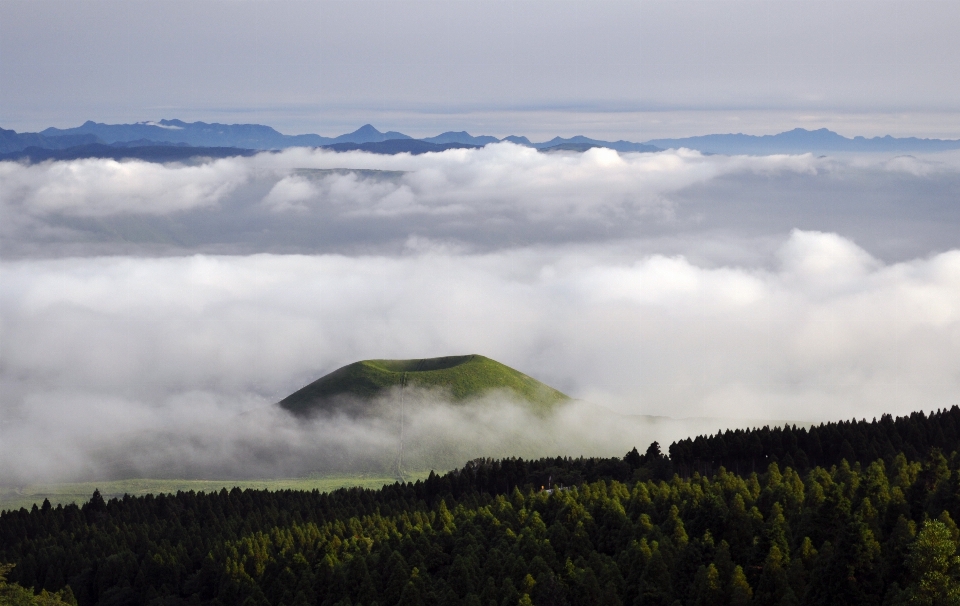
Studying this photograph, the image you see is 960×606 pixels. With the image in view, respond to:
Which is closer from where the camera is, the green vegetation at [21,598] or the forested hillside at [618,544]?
the forested hillside at [618,544]

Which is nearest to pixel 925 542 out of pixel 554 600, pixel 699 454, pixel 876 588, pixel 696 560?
pixel 876 588

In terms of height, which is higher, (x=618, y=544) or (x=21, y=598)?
(x=618, y=544)

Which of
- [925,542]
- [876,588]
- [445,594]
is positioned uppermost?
[925,542]

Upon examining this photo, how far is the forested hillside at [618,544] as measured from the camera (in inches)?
3949

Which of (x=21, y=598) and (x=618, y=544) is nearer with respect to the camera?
(x=21, y=598)

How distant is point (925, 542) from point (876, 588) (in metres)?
12.3

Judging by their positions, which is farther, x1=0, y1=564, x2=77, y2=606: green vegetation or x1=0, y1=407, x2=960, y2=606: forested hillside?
x1=0, y1=564, x2=77, y2=606: green vegetation

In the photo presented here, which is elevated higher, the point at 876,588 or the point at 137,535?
the point at 876,588

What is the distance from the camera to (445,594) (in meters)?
121

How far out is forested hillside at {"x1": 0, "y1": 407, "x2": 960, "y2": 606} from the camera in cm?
10031

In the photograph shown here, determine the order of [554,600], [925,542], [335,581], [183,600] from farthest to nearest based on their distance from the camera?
[183,600]
[335,581]
[554,600]
[925,542]

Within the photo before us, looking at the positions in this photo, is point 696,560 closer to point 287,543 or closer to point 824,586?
point 824,586

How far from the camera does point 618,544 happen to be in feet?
420

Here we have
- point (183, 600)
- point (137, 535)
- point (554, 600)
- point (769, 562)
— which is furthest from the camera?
point (137, 535)
